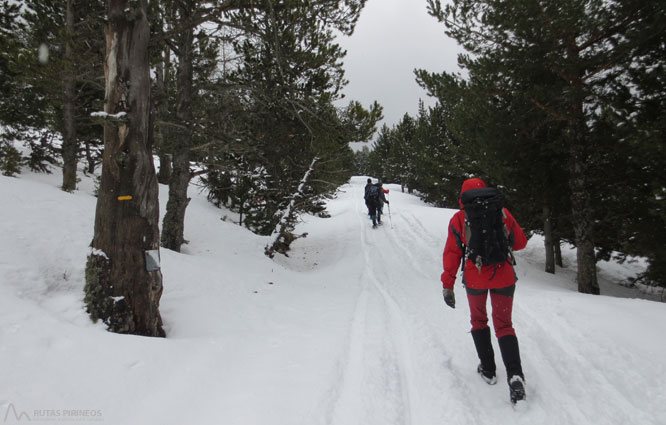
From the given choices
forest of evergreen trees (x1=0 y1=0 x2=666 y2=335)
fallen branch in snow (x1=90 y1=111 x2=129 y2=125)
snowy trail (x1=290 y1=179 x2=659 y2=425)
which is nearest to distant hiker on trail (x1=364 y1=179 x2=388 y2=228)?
forest of evergreen trees (x1=0 y1=0 x2=666 y2=335)

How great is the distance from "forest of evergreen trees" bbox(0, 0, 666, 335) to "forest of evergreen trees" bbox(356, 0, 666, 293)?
3 centimetres

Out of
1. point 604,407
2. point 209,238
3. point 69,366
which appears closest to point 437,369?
point 604,407

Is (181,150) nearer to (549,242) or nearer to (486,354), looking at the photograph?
(486,354)

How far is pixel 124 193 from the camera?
11.0 feet

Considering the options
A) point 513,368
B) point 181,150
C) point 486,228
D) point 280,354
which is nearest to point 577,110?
point 486,228

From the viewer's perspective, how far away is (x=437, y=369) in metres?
3.34

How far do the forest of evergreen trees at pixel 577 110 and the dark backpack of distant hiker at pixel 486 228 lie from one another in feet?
12.4

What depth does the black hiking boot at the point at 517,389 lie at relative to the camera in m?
2.69

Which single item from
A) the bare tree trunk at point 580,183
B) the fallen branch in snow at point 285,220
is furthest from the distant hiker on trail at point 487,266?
the fallen branch in snow at point 285,220

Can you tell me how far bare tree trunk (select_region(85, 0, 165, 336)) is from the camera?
128 inches

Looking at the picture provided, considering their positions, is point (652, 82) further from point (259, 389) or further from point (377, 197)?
point (377, 197)

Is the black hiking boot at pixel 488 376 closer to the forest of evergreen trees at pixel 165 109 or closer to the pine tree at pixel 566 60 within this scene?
the forest of evergreen trees at pixel 165 109

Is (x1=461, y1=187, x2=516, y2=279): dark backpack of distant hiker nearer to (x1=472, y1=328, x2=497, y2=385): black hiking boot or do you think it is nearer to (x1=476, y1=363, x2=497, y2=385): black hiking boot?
(x1=472, y1=328, x2=497, y2=385): black hiking boot

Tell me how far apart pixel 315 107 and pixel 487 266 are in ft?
16.9
